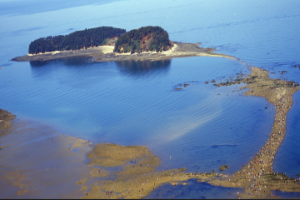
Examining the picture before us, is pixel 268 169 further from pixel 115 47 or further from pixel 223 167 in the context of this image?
pixel 115 47

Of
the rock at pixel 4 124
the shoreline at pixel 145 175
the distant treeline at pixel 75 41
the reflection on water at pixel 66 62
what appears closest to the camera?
the shoreline at pixel 145 175

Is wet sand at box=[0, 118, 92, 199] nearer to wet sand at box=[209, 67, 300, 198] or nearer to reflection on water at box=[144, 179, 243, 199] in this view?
reflection on water at box=[144, 179, 243, 199]

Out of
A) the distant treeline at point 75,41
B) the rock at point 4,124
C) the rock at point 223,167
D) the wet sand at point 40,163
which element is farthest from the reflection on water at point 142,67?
the rock at point 223,167

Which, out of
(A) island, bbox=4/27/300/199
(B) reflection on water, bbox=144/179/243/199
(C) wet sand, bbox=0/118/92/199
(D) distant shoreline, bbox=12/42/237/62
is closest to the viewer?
(B) reflection on water, bbox=144/179/243/199

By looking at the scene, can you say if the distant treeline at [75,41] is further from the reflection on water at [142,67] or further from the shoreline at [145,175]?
the shoreline at [145,175]

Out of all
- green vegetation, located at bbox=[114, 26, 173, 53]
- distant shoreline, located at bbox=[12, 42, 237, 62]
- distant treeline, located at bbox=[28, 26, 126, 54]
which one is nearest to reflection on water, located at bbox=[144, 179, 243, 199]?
distant shoreline, located at bbox=[12, 42, 237, 62]

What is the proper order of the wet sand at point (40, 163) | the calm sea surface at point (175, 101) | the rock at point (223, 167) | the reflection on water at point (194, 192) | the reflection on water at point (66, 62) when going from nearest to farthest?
the reflection on water at point (194, 192)
the wet sand at point (40, 163)
the rock at point (223, 167)
the calm sea surface at point (175, 101)
the reflection on water at point (66, 62)

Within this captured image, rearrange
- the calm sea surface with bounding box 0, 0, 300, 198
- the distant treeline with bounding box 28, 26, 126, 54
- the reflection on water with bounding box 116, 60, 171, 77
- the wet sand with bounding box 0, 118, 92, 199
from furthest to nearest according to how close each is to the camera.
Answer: the distant treeline with bounding box 28, 26, 126, 54 < the reflection on water with bounding box 116, 60, 171, 77 < the calm sea surface with bounding box 0, 0, 300, 198 < the wet sand with bounding box 0, 118, 92, 199
